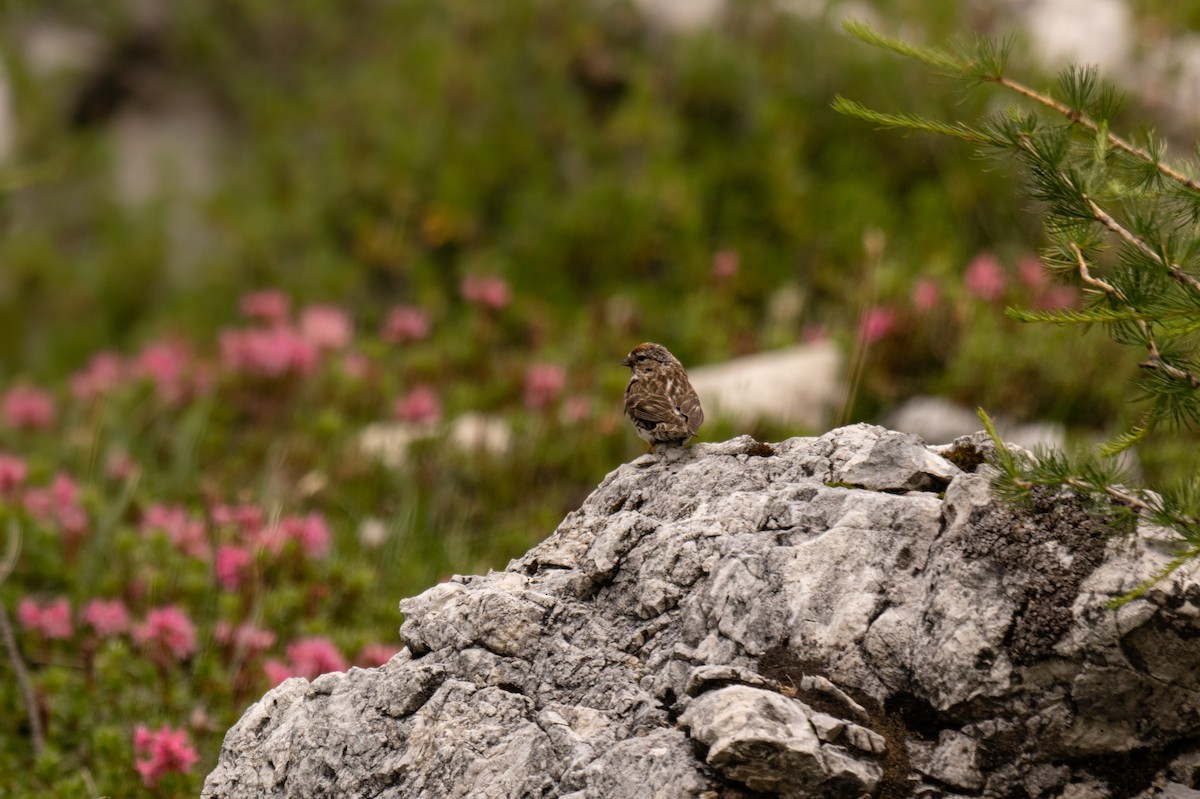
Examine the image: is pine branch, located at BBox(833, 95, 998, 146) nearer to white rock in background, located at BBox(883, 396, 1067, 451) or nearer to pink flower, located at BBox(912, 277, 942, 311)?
white rock in background, located at BBox(883, 396, 1067, 451)

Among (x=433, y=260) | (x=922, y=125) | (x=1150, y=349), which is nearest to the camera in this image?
(x=1150, y=349)

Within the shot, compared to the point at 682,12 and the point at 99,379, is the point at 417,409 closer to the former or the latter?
the point at 99,379

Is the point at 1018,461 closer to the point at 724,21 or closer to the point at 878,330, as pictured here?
the point at 878,330

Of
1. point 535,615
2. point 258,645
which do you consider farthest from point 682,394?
point 258,645

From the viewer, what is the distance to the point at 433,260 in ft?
35.0

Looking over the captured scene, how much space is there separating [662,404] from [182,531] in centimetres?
343

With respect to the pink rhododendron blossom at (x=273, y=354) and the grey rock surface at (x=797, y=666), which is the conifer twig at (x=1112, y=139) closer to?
the grey rock surface at (x=797, y=666)

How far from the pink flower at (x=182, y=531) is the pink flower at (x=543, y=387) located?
2.24 metres

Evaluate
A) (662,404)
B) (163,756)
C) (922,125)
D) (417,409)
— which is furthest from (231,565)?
(922,125)

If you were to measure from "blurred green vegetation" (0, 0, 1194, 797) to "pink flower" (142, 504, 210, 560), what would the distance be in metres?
0.10

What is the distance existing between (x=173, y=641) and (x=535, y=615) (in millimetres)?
2811

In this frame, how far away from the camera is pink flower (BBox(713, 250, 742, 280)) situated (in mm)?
9297

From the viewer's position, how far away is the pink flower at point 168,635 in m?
5.49

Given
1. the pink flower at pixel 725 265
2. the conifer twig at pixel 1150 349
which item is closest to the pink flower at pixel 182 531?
the pink flower at pixel 725 265
